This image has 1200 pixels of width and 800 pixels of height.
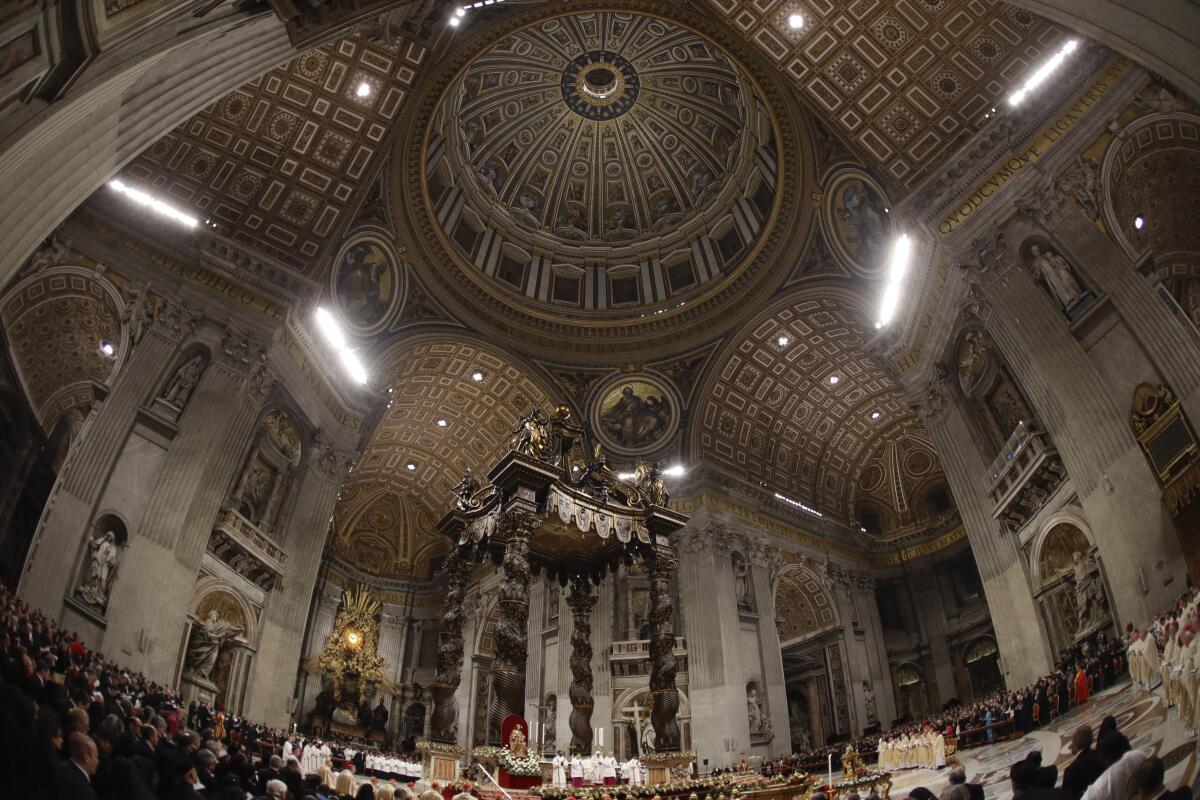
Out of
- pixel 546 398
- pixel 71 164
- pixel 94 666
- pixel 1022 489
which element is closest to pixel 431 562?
pixel 546 398

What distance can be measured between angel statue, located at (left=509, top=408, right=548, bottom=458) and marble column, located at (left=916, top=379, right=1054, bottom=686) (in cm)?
929

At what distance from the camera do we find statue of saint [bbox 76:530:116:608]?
1111 centimetres

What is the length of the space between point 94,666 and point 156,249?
8.26m

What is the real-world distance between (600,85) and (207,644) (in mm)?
18720

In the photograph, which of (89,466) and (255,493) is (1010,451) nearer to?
(255,493)

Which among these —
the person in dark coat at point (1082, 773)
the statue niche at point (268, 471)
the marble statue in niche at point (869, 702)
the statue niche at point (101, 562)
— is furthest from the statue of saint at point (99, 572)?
the marble statue in niche at point (869, 702)

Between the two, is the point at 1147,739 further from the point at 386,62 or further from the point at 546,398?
the point at 546,398

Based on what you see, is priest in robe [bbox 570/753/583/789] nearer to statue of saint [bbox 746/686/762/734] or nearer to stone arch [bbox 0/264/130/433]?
statue of saint [bbox 746/686/762/734]

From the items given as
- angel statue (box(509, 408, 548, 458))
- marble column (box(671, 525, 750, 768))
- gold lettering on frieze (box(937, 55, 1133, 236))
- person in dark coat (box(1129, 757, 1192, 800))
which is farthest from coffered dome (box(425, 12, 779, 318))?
person in dark coat (box(1129, 757, 1192, 800))

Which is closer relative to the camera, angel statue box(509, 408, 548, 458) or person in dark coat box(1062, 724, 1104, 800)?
person in dark coat box(1062, 724, 1104, 800)

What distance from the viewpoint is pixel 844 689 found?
869 inches

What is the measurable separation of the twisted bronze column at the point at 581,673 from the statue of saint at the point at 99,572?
753 cm

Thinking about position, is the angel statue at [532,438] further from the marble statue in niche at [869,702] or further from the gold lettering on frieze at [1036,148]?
the marble statue in niche at [869,702]

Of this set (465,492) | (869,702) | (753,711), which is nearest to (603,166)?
(465,492)
